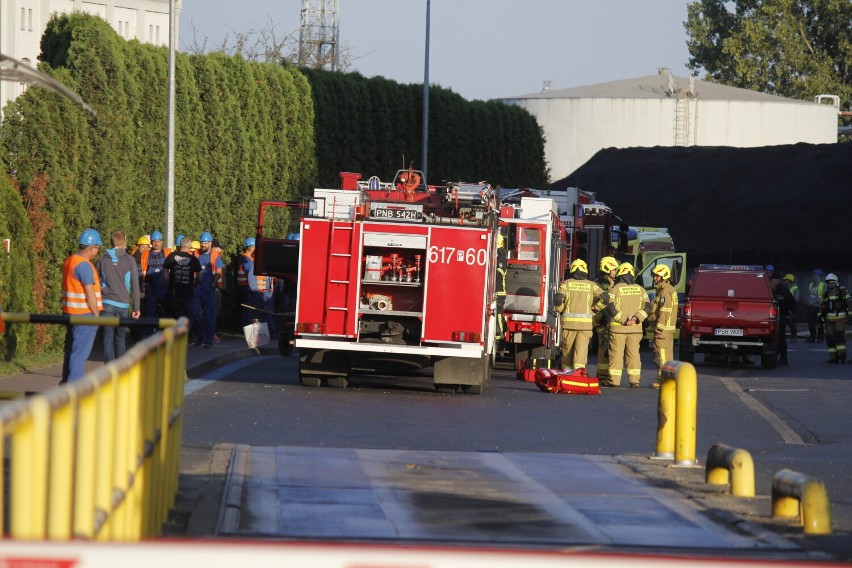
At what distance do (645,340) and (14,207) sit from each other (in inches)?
649

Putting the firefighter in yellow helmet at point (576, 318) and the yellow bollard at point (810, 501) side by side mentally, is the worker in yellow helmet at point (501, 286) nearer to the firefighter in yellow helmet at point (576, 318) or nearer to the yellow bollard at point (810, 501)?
the firefighter in yellow helmet at point (576, 318)

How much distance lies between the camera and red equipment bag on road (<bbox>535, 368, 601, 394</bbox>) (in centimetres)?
1938

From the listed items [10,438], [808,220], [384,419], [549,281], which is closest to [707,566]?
[10,438]

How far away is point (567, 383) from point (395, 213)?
3139 millimetres

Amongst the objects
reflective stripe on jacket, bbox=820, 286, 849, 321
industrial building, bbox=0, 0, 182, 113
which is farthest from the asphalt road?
industrial building, bbox=0, 0, 182, 113

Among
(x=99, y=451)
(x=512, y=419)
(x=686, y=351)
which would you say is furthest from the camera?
(x=686, y=351)

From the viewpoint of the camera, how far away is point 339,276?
1875 cm

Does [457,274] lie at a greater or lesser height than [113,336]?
greater

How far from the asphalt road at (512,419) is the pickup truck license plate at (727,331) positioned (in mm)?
4587

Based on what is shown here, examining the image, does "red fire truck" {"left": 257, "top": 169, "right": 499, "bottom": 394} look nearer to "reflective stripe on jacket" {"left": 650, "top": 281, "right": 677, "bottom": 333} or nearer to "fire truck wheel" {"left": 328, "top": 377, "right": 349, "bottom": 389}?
"fire truck wheel" {"left": 328, "top": 377, "right": 349, "bottom": 389}

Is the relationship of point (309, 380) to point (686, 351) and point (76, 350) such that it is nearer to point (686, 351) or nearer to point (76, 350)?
point (76, 350)

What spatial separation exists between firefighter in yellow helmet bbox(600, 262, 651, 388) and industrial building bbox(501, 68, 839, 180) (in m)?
55.7

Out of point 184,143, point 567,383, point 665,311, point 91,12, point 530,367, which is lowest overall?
point 530,367

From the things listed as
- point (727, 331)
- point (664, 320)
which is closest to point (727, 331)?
point (727, 331)
